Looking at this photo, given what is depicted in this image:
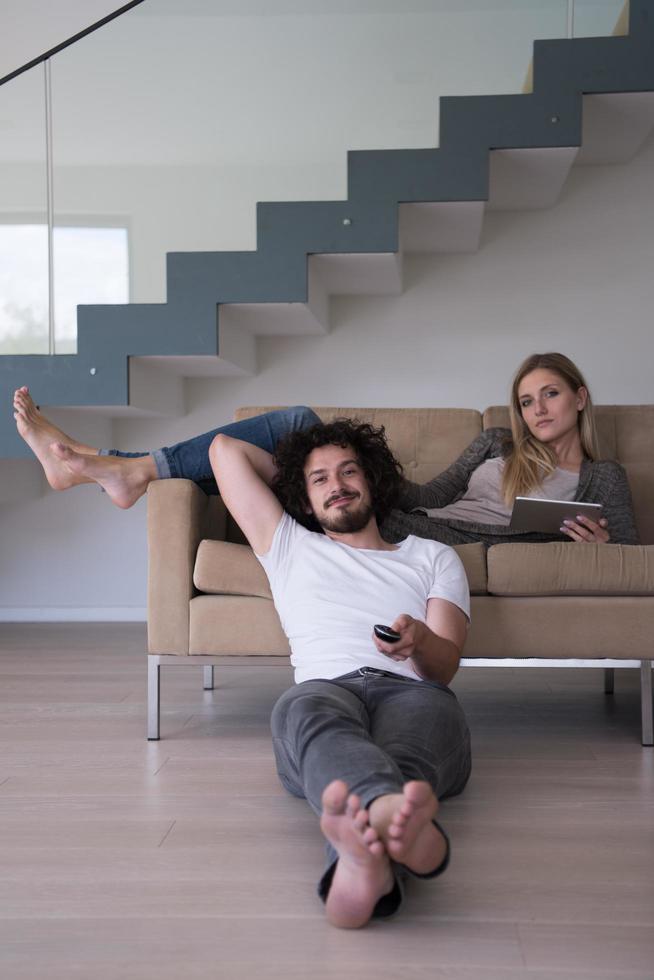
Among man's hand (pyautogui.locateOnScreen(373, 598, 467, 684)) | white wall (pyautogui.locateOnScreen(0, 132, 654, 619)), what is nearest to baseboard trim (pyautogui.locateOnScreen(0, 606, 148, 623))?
white wall (pyautogui.locateOnScreen(0, 132, 654, 619))

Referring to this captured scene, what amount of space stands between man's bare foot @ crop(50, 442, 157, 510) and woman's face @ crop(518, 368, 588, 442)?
1.06m

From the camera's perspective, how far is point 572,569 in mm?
2227

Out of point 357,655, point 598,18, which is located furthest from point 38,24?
point 357,655

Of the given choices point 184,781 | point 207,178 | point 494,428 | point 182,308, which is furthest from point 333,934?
point 207,178

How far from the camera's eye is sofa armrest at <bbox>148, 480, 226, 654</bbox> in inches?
89.6

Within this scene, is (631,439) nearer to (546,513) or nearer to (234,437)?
(546,513)

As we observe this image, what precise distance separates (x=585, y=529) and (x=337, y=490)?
30.0 inches

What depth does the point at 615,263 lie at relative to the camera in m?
4.21

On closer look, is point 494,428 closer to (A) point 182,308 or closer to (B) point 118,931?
(A) point 182,308

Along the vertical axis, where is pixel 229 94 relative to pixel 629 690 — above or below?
above

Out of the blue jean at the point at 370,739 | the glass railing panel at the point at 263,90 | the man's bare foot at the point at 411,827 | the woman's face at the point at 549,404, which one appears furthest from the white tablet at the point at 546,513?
the glass railing panel at the point at 263,90

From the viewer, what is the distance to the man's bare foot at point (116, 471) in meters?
2.39

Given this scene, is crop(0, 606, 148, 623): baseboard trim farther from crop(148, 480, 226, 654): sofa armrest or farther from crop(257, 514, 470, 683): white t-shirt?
crop(257, 514, 470, 683): white t-shirt

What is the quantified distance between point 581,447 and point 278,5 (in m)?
1.95
